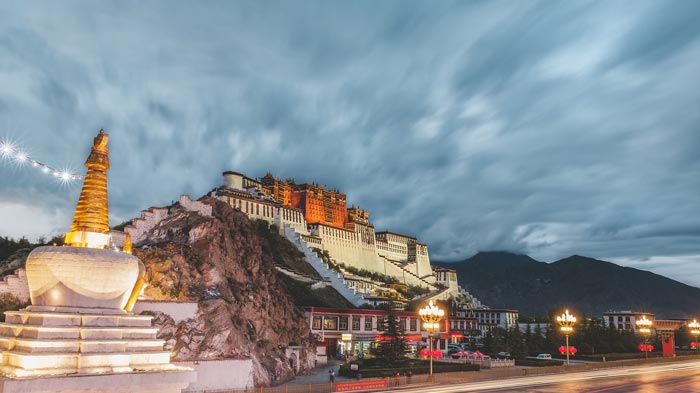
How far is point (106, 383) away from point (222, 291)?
67.8 ft

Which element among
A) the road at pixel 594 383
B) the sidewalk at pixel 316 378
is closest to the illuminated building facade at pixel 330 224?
the sidewalk at pixel 316 378

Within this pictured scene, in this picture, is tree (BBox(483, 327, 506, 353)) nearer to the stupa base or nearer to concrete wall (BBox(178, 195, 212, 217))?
concrete wall (BBox(178, 195, 212, 217))

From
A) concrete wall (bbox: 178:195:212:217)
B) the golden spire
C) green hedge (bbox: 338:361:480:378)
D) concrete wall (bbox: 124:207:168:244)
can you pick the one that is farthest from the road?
concrete wall (bbox: 124:207:168:244)

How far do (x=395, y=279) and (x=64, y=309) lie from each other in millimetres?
94020

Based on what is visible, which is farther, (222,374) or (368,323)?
(368,323)

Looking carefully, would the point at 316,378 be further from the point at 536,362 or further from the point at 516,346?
the point at 536,362

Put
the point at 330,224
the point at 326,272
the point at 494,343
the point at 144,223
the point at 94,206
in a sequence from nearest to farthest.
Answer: the point at 94,206 → the point at 144,223 → the point at 494,343 → the point at 326,272 → the point at 330,224

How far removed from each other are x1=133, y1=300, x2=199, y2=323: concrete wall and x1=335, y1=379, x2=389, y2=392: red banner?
36.2 ft

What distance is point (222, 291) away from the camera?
4059 cm

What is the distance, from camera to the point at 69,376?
760 inches

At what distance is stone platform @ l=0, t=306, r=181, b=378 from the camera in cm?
1939

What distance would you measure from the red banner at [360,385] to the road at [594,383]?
1.70 meters

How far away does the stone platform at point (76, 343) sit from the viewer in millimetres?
19391

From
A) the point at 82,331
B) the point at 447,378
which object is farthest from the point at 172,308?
the point at 447,378
